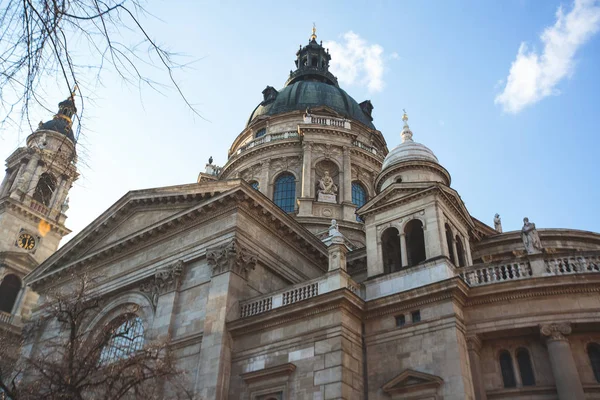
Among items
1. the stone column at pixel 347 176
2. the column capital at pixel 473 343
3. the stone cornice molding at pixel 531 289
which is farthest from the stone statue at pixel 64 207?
the column capital at pixel 473 343

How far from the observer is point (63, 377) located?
44.4 feet

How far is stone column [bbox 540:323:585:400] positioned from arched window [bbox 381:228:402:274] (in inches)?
249

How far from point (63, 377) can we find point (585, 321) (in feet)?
46.5

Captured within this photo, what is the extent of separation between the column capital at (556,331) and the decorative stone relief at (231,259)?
10182 millimetres

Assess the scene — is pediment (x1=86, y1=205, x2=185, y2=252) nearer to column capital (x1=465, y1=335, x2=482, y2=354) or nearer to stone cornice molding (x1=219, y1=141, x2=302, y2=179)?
column capital (x1=465, y1=335, x2=482, y2=354)

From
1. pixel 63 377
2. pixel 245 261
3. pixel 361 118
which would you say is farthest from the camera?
pixel 361 118

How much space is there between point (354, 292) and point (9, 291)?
98.4 feet

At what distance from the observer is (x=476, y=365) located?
15.7 meters

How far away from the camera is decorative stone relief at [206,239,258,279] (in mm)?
19484

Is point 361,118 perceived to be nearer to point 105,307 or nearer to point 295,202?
point 295,202

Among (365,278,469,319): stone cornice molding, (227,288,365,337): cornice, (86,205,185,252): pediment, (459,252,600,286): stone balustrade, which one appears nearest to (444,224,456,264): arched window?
(459,252,600,286): stone balustrade

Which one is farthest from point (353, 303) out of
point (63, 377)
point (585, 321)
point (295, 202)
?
point (295, 202)

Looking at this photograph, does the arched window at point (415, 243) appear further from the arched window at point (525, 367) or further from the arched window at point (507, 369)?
the arched window at point (525, 367)

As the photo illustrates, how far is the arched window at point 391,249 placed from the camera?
66.8 ft
